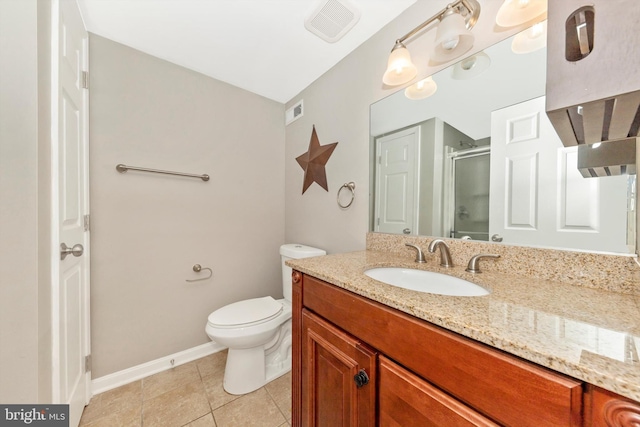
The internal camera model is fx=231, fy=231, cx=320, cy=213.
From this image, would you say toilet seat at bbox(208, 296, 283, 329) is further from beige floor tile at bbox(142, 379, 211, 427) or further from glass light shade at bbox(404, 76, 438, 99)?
glass light shade at bbox(404, 76, 438, 99)

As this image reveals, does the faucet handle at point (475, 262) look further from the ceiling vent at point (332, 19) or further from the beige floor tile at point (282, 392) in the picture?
the ceiling vent at point (332, 19)

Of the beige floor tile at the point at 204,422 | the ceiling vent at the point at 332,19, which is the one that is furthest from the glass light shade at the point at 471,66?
the beige floor tile at the point at 204,422

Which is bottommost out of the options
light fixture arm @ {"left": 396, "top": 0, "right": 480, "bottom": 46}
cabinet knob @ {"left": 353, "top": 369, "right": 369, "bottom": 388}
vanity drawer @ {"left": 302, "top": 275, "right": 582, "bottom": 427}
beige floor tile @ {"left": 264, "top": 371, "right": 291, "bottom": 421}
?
beige floor tile @ {"left": 264, "top": 371, "right": 291, "bottom": 421}

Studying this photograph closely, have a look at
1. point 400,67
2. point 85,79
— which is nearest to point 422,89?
point 400,67

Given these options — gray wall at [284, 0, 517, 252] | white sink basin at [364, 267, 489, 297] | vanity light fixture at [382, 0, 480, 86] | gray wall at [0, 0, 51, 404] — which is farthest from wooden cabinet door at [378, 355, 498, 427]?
vanity light fixture at [382, 0, 480, 86]

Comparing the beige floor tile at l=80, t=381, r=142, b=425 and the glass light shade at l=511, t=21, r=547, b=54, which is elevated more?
the glass light shade at l=511, t=21, r=547, b=54

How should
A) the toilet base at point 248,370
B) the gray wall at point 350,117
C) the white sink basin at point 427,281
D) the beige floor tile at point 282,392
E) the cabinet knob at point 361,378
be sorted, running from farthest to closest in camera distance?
1. the toilet base at point 248,370
2. the beige floor tile at point 282,392
3. the gray wall at point 350,117
4. the white sink basin at point 427,281
5. the cabinet knob at point 361,378

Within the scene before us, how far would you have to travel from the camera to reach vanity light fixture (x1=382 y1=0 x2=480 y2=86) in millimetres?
915

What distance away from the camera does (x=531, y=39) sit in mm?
835

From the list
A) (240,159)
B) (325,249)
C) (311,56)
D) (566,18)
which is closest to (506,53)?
(566,18)

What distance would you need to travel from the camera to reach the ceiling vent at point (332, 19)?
1181 mm

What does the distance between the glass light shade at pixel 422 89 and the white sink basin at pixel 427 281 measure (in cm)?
86

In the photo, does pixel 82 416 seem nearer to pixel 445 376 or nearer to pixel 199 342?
pixel 199 342

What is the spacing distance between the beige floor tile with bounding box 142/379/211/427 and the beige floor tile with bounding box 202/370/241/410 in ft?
0.09
